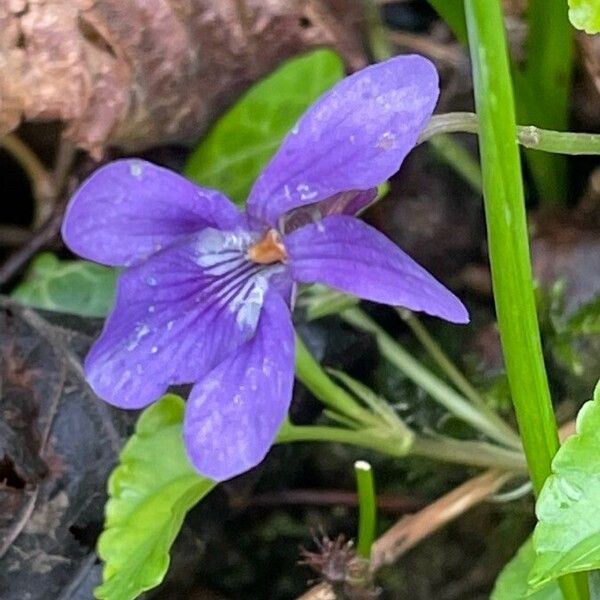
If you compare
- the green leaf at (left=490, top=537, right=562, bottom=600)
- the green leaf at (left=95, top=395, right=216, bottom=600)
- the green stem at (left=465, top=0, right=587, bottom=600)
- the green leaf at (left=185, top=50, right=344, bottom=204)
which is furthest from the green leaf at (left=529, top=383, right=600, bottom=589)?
the green leaf at (left=185, top=50, right=344, bottom=204)

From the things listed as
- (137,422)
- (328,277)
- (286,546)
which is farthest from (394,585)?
(328,277)

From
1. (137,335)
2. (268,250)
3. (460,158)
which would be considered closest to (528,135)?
(268,250)

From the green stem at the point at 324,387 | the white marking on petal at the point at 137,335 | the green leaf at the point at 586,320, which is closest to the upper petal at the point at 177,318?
the white marking on petal at the point at 137,335

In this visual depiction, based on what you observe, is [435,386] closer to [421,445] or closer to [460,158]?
[421,445]

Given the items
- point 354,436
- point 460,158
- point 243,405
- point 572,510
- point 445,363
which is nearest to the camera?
point 572,510

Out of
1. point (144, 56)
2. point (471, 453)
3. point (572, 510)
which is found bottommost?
point (471, 453)

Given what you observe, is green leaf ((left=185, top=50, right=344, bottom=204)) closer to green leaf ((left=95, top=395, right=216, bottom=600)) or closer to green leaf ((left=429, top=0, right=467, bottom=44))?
green leaf ((left=429, top=0, right=467, bottom=44))
